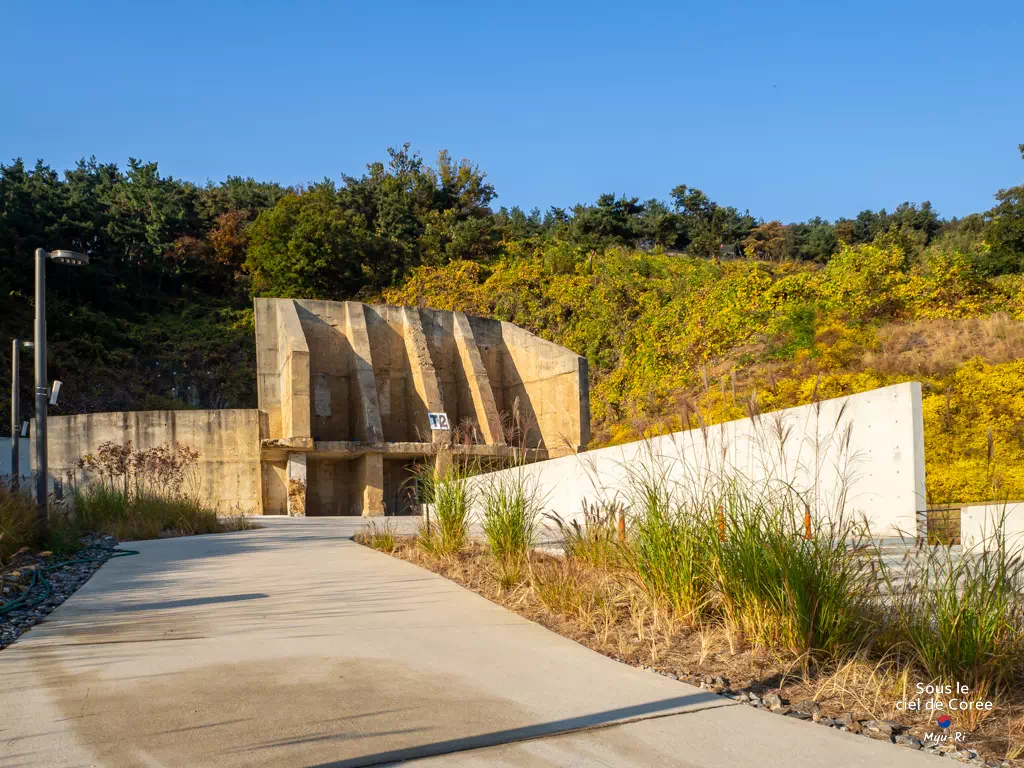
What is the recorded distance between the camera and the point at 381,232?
42906mm

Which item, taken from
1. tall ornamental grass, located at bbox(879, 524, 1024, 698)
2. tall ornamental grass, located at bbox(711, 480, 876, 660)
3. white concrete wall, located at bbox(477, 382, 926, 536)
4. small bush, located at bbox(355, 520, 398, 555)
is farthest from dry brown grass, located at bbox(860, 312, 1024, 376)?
tall ornamental grass, located at bbox(879, 524, 1024, 698)

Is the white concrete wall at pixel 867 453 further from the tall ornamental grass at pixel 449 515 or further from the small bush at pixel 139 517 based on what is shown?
the small bush at pixel 139 517

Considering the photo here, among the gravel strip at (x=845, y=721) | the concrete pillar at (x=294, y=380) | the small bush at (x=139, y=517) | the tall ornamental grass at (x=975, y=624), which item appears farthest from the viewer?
the concrete pillar at (x=294, y=380)

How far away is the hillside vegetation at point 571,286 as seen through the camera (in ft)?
66.6

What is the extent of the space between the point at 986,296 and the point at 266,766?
2572 cm

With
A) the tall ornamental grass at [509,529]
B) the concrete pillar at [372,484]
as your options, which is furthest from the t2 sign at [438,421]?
the tall ornamental grass at [509,529]

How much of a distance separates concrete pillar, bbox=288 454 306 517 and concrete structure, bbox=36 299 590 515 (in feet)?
0.09

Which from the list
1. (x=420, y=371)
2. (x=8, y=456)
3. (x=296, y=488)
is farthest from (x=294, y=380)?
(x=8, y=456)

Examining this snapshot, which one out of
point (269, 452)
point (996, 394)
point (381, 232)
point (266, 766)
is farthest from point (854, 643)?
point (381, 232)

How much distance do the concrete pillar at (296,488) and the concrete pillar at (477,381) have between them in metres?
5.43

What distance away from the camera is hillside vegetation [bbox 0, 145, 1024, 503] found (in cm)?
2031

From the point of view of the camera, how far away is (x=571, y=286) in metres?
35.5

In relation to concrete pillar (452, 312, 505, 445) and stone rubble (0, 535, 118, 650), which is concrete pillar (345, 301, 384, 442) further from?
stone rubble (0, 535, 118, 650)

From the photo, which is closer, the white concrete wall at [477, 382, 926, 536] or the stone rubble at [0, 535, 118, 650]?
the stone rubble at [0, 535, 118, 650]
